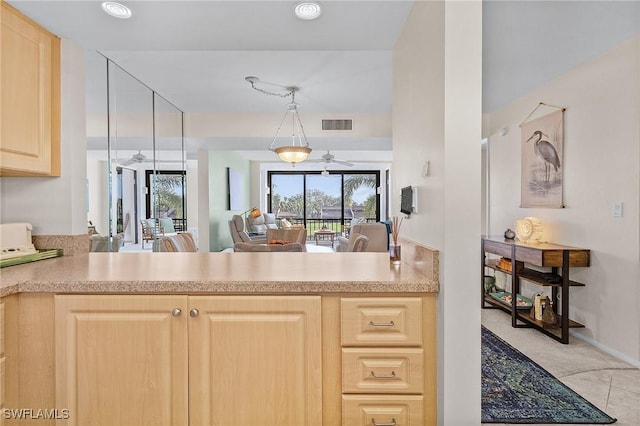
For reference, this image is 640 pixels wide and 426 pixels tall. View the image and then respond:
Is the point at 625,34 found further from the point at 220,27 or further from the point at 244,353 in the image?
the point at 244,353

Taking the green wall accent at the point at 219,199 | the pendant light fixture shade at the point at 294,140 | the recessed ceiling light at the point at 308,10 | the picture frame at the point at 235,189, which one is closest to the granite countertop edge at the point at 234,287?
the recessed ceiling light at the point at 308,10

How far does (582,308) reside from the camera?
9.66 feet

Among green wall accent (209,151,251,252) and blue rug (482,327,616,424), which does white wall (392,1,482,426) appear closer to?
blue rug (482,327,616,424)

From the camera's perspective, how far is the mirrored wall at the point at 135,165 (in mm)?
3057

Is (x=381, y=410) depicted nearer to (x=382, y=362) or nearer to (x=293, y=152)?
(x=382, y=362)

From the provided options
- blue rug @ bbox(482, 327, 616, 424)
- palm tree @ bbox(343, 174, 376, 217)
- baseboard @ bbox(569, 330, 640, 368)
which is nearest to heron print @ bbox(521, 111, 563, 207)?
baseboard @ bbox(569, 330, 640, 368)

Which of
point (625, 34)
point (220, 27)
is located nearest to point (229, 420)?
point (220, 27)

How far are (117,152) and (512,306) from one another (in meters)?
4.13

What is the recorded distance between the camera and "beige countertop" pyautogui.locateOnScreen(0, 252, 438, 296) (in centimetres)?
129

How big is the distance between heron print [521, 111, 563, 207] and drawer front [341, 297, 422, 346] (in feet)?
8.83

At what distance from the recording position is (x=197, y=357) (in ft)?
4.28

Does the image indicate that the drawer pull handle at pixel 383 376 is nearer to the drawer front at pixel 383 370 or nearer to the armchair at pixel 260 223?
the drawer front at pixel 383 370

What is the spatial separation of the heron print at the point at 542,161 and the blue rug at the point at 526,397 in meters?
1.64

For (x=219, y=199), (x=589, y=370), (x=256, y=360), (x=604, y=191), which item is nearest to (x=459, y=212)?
(x=256, y=360)
